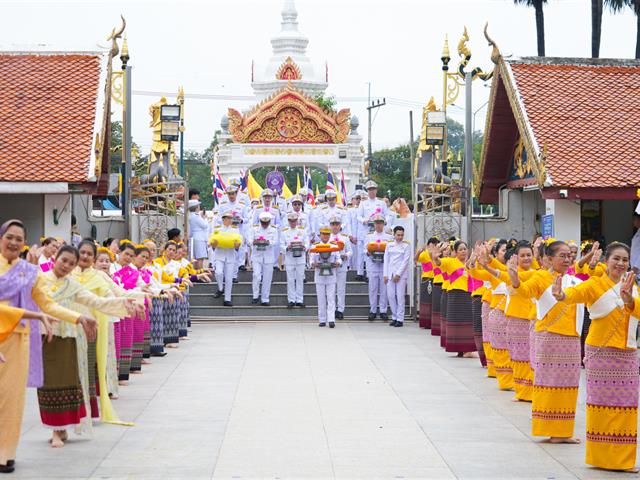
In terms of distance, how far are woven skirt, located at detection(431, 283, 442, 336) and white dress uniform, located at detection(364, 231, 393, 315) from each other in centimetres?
240

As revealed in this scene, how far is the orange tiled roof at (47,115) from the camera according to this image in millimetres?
21641

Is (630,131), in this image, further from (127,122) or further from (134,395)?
(134,395)

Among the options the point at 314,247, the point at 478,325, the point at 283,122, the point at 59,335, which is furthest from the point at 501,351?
the point at 283,122

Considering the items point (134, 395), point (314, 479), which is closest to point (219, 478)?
point (314, 479)

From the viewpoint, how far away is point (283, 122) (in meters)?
46.2

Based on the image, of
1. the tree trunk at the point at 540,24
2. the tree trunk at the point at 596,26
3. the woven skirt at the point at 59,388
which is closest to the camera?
the woven skirt at the point at 59,388

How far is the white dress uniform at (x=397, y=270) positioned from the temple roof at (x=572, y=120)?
2.79 meters

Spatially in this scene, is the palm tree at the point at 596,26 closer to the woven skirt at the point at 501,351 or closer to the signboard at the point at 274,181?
the signboard at the point at 274,181

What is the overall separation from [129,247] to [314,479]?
572 cm

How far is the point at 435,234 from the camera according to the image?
960 inches

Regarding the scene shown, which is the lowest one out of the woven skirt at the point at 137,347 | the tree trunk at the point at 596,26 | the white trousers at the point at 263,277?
the woven skirt at the point at 137,347

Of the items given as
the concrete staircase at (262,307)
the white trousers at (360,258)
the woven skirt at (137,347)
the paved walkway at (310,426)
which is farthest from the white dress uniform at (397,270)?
the woven skirt at (137,347)

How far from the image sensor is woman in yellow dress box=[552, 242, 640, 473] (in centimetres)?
909

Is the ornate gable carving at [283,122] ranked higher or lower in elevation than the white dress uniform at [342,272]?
higher
